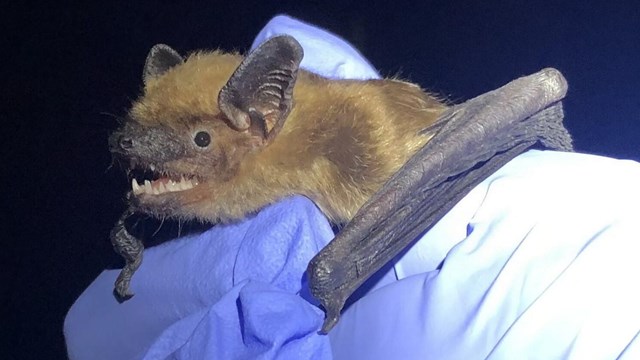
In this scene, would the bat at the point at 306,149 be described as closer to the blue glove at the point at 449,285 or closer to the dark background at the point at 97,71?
the blue glove at the point at 449,285

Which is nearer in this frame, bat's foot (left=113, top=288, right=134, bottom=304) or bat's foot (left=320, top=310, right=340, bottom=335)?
bat's foot (left=320, top=310, right=340, bottom=335)

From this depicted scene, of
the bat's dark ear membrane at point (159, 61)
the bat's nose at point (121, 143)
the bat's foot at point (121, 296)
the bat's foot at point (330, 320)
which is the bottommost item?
the bat's foot at point (121, 296)

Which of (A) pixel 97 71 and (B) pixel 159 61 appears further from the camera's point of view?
(A) pixel 97 71

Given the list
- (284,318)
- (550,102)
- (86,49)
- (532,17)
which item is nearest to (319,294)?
(284,318)

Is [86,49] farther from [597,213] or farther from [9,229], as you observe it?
[597,213]

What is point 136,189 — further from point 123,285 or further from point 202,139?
point 123,285

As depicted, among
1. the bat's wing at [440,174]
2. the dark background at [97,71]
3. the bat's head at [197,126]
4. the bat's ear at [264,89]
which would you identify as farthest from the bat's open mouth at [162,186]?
the dark background at [97,71]

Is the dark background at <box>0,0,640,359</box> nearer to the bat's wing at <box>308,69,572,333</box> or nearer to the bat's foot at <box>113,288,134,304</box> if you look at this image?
the bat's wing at <box>308,69,572,333</box>

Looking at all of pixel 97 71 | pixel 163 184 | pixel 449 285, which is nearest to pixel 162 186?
pixel 163 184

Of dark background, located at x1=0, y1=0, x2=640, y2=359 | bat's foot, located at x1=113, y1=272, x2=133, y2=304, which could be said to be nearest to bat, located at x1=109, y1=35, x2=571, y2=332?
bat's foot, located at x1=113, y1=272, x2=133, y2=304
